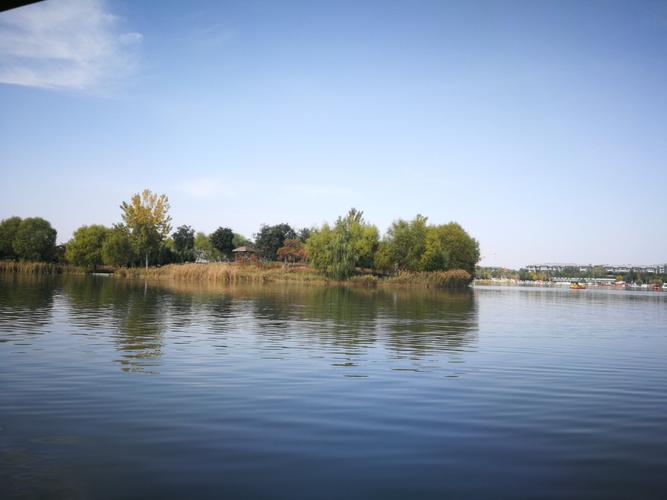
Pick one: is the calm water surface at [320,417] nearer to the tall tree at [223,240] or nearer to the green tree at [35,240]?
the green tree at [35,240]

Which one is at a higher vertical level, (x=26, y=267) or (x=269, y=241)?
(x=269, y=241)

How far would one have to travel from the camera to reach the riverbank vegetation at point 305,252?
7719cm

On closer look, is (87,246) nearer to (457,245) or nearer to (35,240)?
(35,240)

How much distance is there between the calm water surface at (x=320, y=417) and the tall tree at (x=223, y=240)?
102886 mm

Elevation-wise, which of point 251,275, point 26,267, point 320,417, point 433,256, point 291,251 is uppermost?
point 291,251

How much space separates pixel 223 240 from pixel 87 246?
33.3 meters

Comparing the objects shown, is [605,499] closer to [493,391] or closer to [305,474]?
[305,474]

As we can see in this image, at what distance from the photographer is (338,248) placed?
249 feet

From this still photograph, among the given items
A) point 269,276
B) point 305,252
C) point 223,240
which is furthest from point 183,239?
point 269,276

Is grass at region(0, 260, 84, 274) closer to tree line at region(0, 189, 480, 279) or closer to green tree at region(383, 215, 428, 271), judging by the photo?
tree line at region(0, 189, 480, 279)

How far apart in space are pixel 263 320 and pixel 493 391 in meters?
13.1

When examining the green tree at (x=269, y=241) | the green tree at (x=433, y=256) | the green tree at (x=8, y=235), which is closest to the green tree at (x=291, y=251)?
the green tree at (x=269, y=241)

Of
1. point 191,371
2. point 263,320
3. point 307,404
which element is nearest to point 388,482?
point 307,404

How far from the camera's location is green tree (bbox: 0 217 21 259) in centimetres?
9269
